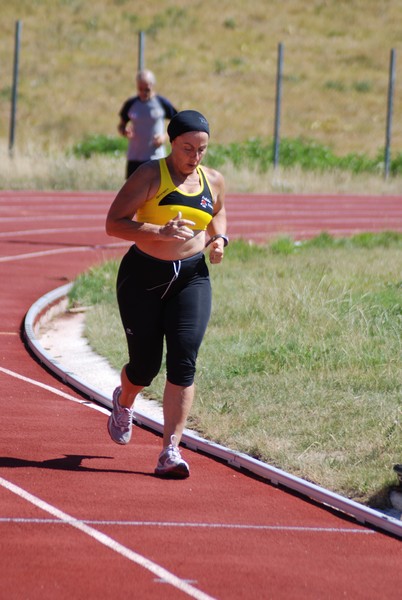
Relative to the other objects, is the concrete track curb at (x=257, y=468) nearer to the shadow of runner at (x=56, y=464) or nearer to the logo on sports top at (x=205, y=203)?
the shadow of runner at (x=56, y=464)

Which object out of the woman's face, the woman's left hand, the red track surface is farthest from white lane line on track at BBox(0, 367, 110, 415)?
the woman's face

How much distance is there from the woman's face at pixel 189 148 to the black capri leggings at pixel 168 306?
541 mm

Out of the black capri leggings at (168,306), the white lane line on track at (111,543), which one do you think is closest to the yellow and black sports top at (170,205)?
the black capri leggings at (168,306)

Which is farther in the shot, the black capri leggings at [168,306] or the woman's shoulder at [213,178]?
the woman's shoulder at [213,178]

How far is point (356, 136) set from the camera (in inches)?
2015

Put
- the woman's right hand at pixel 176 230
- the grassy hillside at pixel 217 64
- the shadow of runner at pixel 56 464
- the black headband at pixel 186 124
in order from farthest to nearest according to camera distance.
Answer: the grassy hillside at pixel 217 64 → the shadow of runner at pixel 56 464 → the black headband at pixel 186 124 → the woman's right hand at pixel 176 230

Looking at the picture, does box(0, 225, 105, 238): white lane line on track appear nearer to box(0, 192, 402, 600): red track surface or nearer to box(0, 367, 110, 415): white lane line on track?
box(0, 367, 110, 415): white lane line on track

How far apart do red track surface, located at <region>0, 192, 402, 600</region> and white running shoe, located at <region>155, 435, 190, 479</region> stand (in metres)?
0.05

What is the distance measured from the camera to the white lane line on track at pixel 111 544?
16.9 ft

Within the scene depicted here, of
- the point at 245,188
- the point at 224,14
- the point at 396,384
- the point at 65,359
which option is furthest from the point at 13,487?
the point at 224,14

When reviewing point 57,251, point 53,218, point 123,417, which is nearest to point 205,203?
point 123,417

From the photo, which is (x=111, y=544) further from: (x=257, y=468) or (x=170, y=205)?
(x=170, y=205)

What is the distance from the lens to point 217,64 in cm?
5803

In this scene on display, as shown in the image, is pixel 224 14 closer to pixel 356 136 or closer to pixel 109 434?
pixel 356 136
